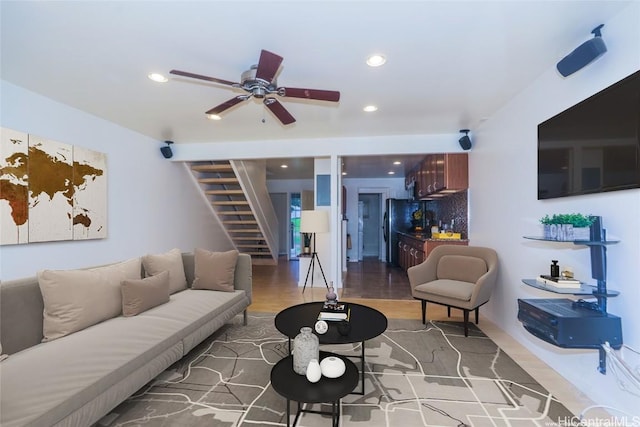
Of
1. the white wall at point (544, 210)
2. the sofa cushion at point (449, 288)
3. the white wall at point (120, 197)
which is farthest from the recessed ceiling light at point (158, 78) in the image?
the sofa cushion at point (449, 288)

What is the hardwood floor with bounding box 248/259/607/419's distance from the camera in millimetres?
2152

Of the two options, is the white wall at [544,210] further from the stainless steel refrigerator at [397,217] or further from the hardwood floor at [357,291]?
the stainless steel refrigerator at [397,217]

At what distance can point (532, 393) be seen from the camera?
2.05m

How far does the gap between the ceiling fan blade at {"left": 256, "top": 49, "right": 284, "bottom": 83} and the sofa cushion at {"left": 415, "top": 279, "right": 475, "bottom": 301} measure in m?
2.70

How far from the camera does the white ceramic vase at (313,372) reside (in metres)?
1.59

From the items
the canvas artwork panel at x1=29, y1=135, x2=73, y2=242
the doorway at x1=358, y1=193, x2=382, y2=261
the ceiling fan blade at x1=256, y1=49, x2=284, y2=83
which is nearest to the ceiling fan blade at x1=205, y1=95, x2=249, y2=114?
the ceiling fan blade at x1=256, y1=49, x2=284, y2=83

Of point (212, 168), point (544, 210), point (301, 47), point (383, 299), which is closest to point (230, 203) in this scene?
point (212, 168)

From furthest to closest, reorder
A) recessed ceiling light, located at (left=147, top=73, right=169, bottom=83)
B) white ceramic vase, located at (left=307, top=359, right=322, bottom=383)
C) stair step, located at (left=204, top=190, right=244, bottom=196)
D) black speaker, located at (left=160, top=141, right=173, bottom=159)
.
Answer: stair step, located at (left=204, top=190, right=244, bottom=196) → black speaker, located at (left=160, top=141, right=173, bottom=159) → recessed ceiling light, located at (left=147, top=73, right=169, bottom=83) → white ceramic vase, located at (left=307, top=359, right=322, bottom=383)

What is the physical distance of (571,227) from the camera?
1898 millimetres

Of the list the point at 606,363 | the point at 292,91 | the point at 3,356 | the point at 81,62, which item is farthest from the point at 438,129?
the point at 3,356

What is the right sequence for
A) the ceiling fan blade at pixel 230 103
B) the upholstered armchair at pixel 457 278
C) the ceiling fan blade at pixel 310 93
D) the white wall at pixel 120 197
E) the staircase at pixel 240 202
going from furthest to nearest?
the staircase at pixel 240 202, the upholstered armchair at pixel 457 278, the white wall at pixel 120 197, the ceiling fan blade at pixel 230 103, the ceiling fan blade at pixel 310 93

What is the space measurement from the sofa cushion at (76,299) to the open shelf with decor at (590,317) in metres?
3.14

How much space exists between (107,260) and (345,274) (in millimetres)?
4221

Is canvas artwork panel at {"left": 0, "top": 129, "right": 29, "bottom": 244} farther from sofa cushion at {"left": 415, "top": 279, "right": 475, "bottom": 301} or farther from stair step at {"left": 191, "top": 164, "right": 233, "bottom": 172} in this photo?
sofa cushion at {"left": 415, "top": 279, "right": 475, "bottom": 301}
